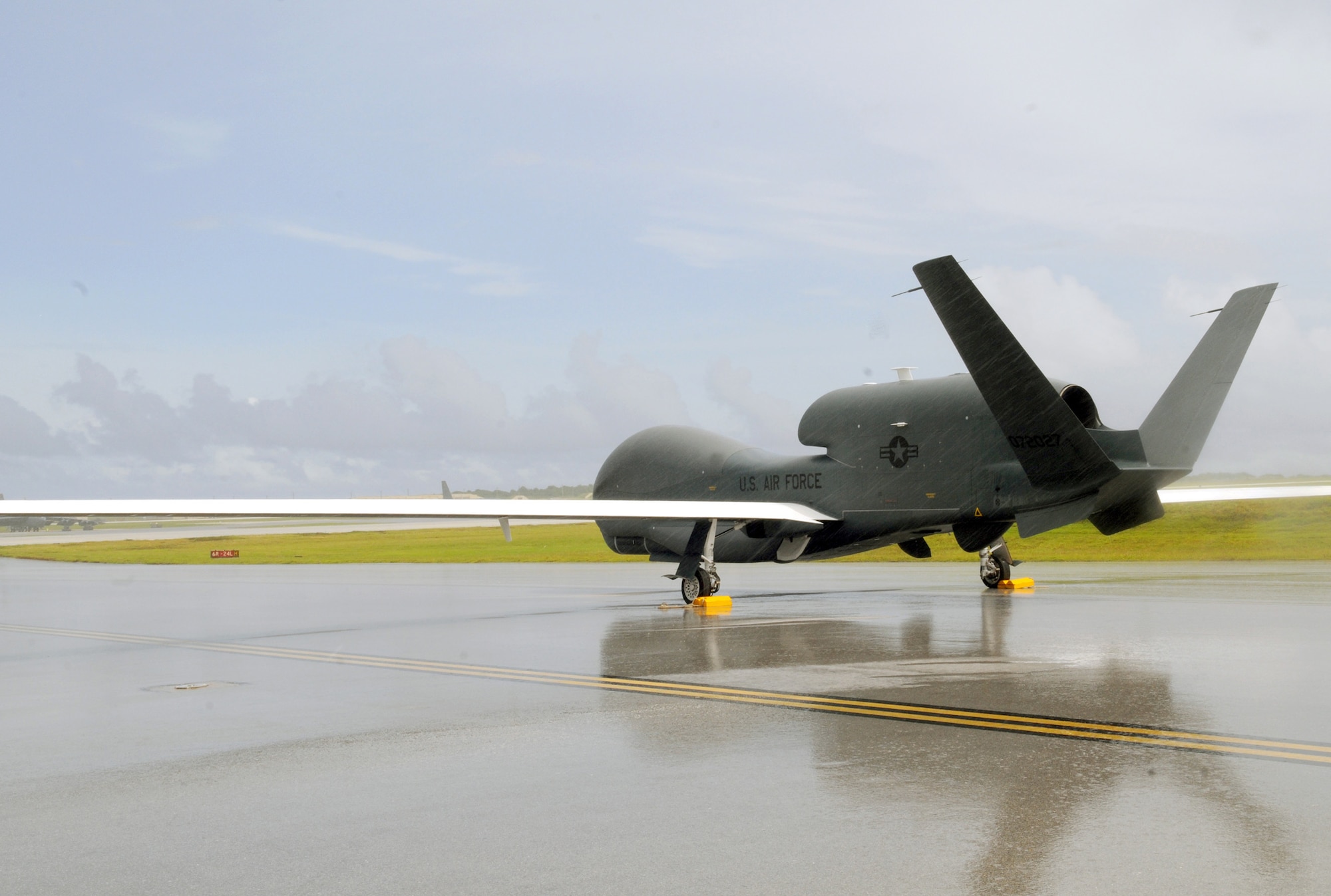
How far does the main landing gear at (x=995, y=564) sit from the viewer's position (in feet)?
76.9

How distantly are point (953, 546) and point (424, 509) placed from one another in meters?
34.5

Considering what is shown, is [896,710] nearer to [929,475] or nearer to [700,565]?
[929,475]

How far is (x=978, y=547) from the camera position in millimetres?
21922

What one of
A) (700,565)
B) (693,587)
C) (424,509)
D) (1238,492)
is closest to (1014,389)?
(700,565)

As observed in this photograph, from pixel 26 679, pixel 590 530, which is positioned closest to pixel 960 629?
pixel 26 679

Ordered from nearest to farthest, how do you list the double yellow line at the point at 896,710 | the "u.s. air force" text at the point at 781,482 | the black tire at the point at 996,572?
1. the double yellow line at the point at 896,710
2. the "u.s. air force" text at the point at 781,482
3. the black tire at the point at 996,572

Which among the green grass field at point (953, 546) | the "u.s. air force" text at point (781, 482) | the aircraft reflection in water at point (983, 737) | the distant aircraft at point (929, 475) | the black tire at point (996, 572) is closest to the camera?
the aircraft reflection in water at point (983, 737)

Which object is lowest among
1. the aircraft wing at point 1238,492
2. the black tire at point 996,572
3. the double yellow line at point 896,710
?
the black tire at point 996,572

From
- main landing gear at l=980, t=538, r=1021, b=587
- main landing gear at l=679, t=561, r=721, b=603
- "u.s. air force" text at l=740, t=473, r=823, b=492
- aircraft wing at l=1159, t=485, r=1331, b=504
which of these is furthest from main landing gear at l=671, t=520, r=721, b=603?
aircraft wing at l=1159, t=485, r=1331, b=504

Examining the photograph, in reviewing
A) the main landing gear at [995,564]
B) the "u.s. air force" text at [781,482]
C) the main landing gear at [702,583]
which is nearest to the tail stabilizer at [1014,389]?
the main landing gear at [995,564]

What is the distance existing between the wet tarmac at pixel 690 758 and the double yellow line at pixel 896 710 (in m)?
0.04

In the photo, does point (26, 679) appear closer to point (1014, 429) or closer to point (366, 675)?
point (366, 675)

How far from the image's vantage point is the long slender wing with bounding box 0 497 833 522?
1644cm

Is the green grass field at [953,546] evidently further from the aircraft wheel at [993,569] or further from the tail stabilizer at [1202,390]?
the tail stabilizer at [1202,390]
